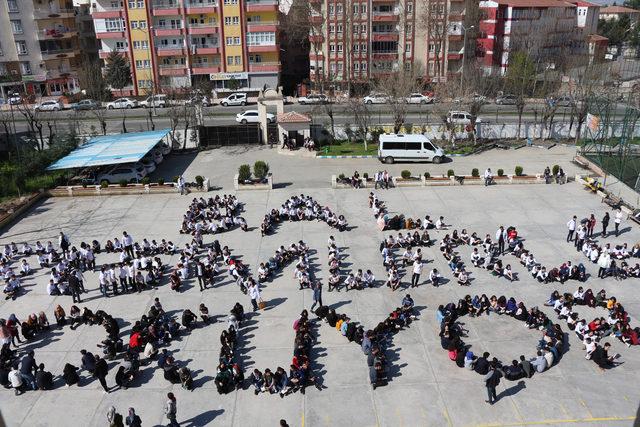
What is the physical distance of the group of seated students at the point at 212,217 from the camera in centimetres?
2908

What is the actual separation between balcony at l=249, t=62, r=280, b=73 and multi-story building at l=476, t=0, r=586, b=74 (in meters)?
26.6

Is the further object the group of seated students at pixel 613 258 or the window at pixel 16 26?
the window at pixel 16 26

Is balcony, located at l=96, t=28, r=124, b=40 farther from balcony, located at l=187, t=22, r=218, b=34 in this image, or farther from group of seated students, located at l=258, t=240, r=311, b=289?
group of seated students, located at l=258, t=240, r=311, b=289

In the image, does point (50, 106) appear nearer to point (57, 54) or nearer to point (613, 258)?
point (57, 54)

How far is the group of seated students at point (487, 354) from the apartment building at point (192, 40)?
53758 millimetres

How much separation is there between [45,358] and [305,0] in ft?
194

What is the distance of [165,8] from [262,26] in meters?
12.3

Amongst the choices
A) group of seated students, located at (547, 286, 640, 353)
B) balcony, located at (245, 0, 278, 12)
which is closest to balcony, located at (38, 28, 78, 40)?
balcony, located at (245, 0, 278, 12)

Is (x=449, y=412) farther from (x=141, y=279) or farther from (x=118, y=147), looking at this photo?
(x=118, y=147)

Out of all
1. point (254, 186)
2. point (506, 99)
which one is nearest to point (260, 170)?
point (254, 186)

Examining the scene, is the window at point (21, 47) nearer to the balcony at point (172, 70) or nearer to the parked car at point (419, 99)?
the balcony at point (172, 70)

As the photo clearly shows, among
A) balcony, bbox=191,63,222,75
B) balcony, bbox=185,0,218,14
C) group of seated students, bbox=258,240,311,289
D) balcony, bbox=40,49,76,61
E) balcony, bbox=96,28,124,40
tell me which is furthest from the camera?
balcony, bbox=40,49,76,61

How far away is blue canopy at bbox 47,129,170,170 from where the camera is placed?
119 feet


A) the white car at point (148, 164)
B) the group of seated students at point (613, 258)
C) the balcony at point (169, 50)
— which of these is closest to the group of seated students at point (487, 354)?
the group of seated students at point (613, 258)
